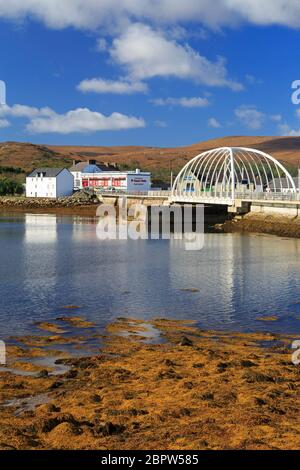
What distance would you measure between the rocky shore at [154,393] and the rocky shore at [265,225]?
4213 centimetres

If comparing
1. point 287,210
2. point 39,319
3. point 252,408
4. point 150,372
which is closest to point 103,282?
point 39,319

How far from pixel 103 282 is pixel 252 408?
66.0 ft

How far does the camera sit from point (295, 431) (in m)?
11.7

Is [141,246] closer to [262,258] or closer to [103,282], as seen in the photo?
[262,258]

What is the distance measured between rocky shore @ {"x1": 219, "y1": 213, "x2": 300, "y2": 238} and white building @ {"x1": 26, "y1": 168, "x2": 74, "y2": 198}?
5840 cm

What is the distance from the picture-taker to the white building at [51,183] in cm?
12488

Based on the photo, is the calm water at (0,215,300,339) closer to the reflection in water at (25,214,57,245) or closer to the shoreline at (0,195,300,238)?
the reflection in water at (25,214,57,245)

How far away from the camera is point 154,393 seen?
14.3 meters

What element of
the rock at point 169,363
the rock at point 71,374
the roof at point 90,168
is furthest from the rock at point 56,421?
the roof at point 90,168

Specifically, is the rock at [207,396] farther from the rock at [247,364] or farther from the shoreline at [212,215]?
the shoreline at [212,215]

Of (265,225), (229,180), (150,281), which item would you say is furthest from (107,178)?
(150,281)

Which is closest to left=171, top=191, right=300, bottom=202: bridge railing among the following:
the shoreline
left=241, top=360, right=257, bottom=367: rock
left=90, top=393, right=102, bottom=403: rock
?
the shoreline

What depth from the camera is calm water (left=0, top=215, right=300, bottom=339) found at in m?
24.4

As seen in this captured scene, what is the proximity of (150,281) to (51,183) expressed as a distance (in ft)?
313
